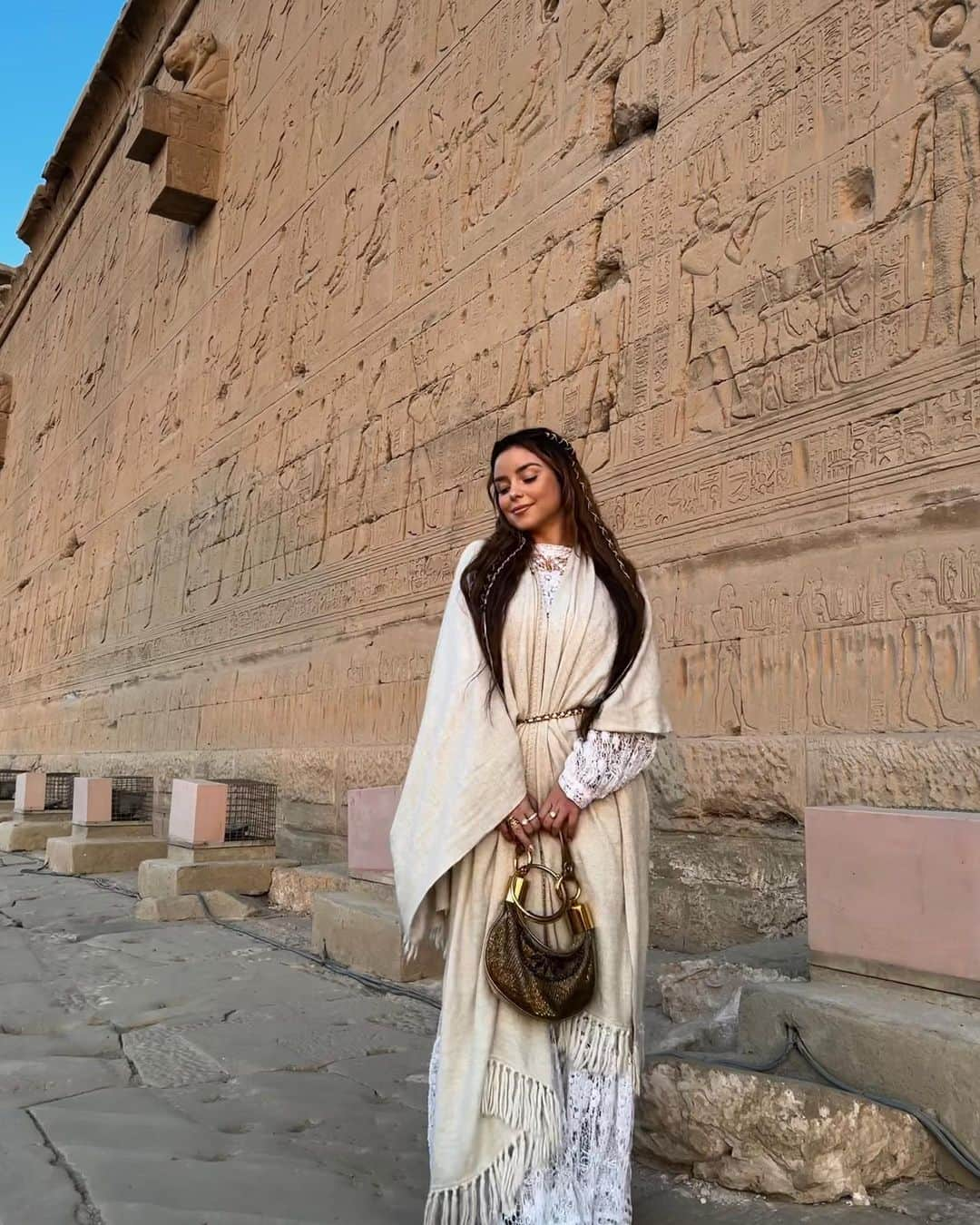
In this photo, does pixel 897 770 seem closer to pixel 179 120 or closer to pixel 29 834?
pixel 29 834

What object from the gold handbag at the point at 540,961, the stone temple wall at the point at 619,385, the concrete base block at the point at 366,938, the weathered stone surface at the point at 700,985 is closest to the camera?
the gold handbag at the point at 540,961

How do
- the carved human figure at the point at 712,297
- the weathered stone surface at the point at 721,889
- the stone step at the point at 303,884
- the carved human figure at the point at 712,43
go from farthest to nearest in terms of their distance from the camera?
the stone step at the point at 303,884, the carved human figure at the point at 712,43, the carved human figure at the point at 712,297, the weathered stone surface at the point at 721,889

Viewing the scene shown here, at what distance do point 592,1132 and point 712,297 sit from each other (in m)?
3.72

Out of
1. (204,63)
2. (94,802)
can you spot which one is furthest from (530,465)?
(204,63)

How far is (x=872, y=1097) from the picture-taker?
2.18 meters

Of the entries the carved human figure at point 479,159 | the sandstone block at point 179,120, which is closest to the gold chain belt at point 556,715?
the carved human figure at point 479,159

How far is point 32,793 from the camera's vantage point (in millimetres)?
10164

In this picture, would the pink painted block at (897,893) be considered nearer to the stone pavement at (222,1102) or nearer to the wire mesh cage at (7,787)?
the stone pavement at (222,1102)

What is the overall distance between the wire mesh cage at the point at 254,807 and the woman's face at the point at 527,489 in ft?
20.0

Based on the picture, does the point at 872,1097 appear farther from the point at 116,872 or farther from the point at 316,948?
the point at 116,872


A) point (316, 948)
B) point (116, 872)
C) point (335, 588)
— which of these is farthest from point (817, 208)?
point (116, 872)

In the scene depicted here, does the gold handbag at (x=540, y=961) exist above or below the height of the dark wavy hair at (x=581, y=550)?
below

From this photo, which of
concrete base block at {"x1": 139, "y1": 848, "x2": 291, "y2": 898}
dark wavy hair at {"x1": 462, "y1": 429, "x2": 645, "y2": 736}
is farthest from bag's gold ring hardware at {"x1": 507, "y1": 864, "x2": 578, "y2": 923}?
concrete base block at {"x1": 139, "y1": 848, "x2": 291, "y2": 898}

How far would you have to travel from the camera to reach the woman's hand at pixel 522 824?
181 centimetres
